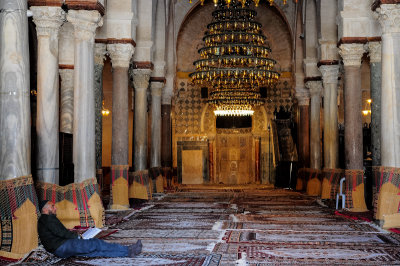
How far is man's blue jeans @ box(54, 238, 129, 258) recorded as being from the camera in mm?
4930

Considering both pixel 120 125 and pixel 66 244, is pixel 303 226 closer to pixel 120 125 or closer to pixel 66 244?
pixel 66 244

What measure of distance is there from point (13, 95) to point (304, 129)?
1170 centimetres

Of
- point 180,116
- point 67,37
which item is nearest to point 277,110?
point 180,116

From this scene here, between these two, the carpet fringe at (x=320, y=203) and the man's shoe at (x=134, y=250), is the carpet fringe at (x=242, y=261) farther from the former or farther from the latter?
the carpet fringe at (x=320, y=203)

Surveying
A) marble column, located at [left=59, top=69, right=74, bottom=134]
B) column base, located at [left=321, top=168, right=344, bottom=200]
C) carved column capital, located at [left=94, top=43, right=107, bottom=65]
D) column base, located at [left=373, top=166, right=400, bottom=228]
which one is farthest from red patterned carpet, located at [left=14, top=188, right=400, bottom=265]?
carved column capital, located at [left=94, top=43, right=107, bottom=65]

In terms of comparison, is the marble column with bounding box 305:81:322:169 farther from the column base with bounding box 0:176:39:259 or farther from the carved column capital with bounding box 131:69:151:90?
the column base with bounding box 0:176:39:259

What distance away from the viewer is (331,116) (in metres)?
12.2

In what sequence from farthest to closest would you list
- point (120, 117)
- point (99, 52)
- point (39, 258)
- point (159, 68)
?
point (159, 68) < point (120, 117) < point (99, 52) < point (39, 258)

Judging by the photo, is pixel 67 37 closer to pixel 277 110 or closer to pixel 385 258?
pixel 385 258

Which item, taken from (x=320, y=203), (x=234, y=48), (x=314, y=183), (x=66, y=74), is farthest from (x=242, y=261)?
(x=314, y=183)

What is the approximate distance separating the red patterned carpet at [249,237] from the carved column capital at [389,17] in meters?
2.99

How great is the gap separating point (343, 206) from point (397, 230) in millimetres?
2853

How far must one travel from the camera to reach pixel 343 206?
9844 mm

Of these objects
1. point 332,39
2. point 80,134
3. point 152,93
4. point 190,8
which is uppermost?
point 190,8
